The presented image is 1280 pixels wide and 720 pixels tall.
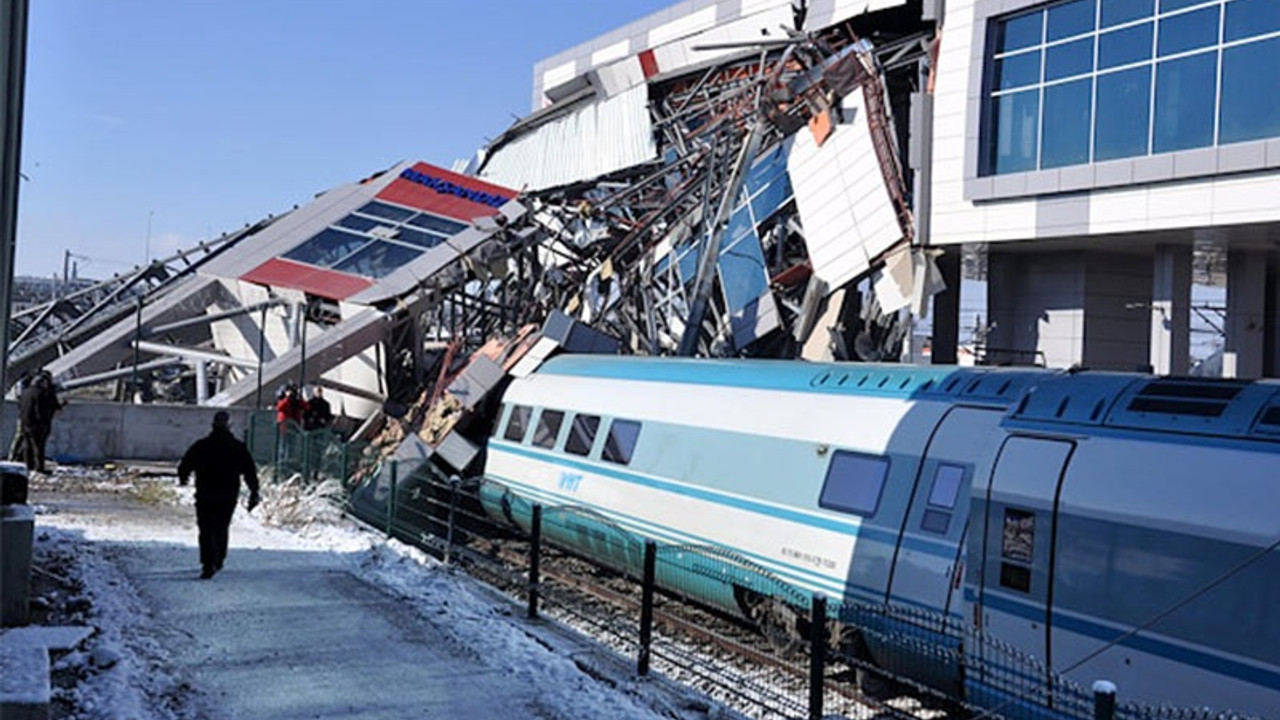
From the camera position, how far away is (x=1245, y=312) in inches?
1018

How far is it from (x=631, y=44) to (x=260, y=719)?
151ft

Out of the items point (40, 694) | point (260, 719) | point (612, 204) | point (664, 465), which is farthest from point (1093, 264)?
point (40, 694)

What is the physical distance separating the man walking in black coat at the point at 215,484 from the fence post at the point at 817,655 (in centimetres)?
752

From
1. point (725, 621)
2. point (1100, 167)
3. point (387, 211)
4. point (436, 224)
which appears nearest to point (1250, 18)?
point (1100, 167)

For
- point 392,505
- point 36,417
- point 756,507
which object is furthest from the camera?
point 36,417

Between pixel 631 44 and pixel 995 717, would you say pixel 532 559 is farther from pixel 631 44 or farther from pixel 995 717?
pixel 631 44

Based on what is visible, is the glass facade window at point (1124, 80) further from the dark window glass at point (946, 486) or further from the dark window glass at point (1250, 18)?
the dark window glass at point (946, 486)

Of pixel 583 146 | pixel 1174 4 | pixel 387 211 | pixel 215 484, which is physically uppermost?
pixel 583 146

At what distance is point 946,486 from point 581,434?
7181 mm

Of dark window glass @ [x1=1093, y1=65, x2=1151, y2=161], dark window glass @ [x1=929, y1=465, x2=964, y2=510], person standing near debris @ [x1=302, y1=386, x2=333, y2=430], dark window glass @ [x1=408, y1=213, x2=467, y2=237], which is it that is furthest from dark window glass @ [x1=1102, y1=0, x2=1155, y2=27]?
dark window glass @ [x1=408, y1=213, x2=467, y2=237]

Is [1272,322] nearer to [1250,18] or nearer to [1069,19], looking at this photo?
[1069,19]

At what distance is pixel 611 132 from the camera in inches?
1924

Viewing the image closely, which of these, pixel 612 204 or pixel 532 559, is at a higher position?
pixel 612 204

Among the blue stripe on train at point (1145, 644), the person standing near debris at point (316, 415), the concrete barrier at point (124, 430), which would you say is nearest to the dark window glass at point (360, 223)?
the concrete barrier at point (124, 430)
